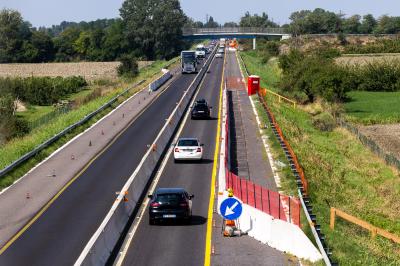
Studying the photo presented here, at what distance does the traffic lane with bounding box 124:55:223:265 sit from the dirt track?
19990 millimetres

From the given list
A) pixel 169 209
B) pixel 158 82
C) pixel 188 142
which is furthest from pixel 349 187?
pixel 158 82

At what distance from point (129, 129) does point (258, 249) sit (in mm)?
32237

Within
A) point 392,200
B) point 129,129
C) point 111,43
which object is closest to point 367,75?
point 129,129

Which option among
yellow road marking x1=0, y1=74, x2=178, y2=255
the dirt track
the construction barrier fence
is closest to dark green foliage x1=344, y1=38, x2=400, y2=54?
the dirt track

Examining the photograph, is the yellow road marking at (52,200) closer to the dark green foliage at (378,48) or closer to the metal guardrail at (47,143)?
the metal guardrail at (47,143)

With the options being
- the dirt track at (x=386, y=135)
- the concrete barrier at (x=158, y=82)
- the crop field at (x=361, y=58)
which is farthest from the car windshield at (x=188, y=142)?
the crop field at (x=361, y=58)

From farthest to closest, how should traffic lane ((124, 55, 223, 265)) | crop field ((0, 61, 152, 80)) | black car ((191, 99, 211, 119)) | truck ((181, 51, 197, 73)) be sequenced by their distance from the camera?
crop field ((0, 61, 152, 80)) < truck ((181, 51, 197, 73)) < black car ((191, 99, 211, 119)) < traffic lane ((124, 55, 223, 265))

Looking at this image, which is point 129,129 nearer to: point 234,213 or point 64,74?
point 234,213

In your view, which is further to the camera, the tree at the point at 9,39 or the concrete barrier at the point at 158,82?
the tree at the point at 9,39

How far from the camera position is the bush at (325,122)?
69.9m

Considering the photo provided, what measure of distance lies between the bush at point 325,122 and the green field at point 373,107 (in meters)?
2.65

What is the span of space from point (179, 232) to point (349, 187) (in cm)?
1991

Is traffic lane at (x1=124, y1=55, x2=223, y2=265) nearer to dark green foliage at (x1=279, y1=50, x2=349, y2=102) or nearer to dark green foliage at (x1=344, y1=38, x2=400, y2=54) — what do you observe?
dark green foliage at (x1=279, y1=50, x2=349, y2=102)

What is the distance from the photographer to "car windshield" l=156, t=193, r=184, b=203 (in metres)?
28.1
